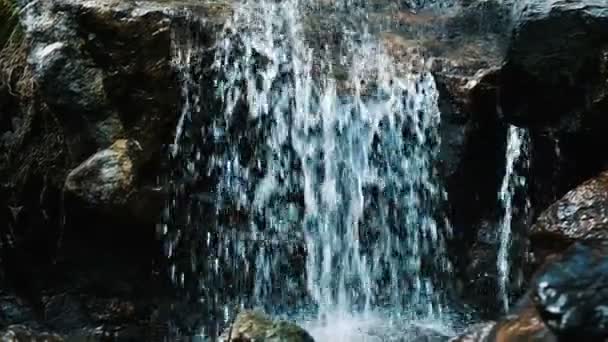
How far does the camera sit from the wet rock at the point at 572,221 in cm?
428

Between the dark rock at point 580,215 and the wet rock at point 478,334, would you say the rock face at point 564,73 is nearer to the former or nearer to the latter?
the dark rock at point 580,215

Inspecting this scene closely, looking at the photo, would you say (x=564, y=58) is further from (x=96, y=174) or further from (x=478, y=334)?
(x=96, y=174)

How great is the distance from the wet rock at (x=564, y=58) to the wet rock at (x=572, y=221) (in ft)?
2.48

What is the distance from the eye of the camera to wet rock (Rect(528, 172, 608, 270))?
4.28 m

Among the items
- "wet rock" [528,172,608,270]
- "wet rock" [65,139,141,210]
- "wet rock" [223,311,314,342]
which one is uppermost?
"wet rock" [65,139,141,210]

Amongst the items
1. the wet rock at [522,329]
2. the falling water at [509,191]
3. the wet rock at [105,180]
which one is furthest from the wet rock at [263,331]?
the falling water at [509,191]

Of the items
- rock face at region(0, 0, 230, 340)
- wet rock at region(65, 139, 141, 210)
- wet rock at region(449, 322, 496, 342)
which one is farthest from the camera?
rock face at region(0, 0, 230, 340)

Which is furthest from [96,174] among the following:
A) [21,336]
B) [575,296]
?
[575,296]

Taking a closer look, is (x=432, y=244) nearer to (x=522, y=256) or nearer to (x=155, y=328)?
(x=522, y=256)

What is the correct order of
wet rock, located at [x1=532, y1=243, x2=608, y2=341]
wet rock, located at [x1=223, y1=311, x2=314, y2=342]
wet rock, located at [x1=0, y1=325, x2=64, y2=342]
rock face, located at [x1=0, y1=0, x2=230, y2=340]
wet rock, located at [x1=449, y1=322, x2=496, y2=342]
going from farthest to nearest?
rock face, located at [x1=0, y1=0, x2=230, y2=340]
wet rock, located at [x1=0, y1=325, x2=64, y2=342]
wet rock, located at [x1=223, y1=311, x2=314, y2=342]
wet rock, located at [x1=449, y1=322, x2=496, y2=342]
wet rock, located at [x1=532, y1=243, x2=608, y2=341]

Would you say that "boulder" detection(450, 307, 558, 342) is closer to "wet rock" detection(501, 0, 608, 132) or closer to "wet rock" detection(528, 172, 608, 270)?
"wet rock" detection(528, 172, 608, 270)

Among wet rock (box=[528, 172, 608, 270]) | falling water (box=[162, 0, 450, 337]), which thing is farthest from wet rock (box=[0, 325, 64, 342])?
wet rock (box=[528, 172, 608, 270])

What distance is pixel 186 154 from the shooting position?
645cm

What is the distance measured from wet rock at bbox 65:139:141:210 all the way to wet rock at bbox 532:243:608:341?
11.3 feet
